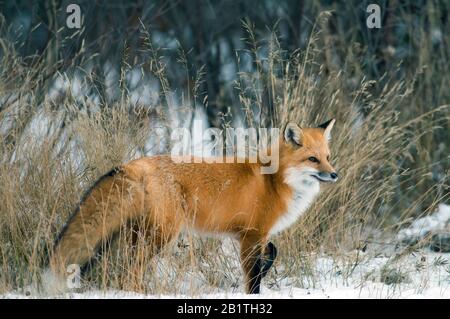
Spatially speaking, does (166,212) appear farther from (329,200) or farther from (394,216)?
(394,216)

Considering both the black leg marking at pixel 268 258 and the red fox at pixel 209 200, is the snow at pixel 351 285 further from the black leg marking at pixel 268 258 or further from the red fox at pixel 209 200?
the red fox at pixel 209 200

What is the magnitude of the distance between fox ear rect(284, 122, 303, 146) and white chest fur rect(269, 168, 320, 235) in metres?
0.20

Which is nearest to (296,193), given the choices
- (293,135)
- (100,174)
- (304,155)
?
(304,155)

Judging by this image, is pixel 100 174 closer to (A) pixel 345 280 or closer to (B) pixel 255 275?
(B) pixel 255 275

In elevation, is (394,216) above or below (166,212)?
below

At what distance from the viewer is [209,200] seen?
5.31 metres

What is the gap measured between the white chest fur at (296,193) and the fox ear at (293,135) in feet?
0.65

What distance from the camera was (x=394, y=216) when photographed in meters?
8.91

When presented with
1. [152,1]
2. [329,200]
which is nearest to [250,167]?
[329,200]

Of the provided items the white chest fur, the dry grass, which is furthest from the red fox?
the dry grass

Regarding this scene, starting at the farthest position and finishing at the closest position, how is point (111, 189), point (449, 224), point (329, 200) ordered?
1. point (449, 224)
2. point (329, 200)
3. point (111, 189)

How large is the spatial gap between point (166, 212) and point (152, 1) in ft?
21.8

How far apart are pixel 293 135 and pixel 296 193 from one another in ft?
1.34

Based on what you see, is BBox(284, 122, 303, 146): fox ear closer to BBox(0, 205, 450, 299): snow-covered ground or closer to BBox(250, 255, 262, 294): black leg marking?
BBox(250, 255, 262, 294): black leg marking
